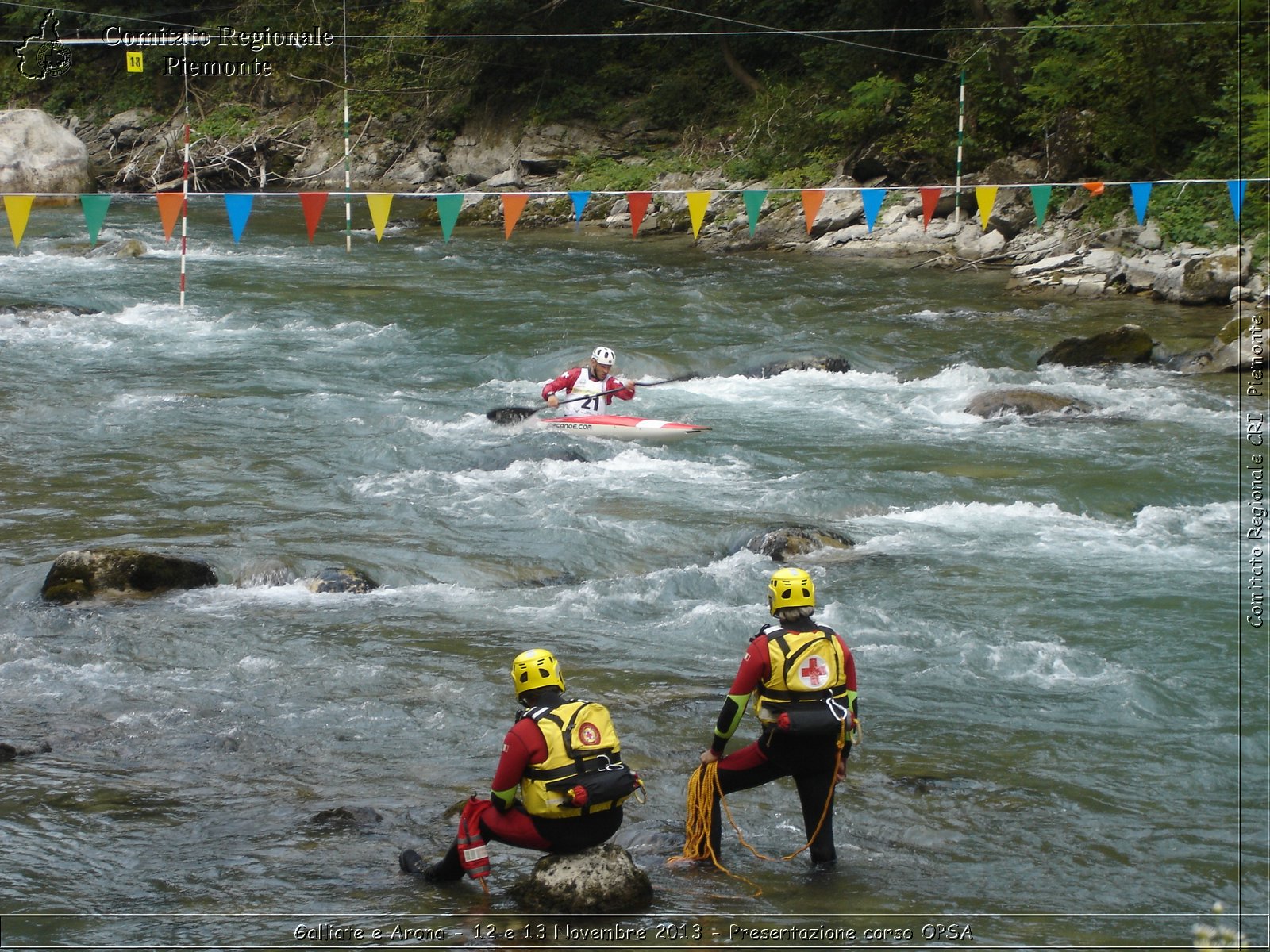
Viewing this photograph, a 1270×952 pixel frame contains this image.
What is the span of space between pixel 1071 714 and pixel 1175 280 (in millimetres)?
12046

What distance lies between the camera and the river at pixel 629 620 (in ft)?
16.0

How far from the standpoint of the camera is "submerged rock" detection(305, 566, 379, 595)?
8555 mm

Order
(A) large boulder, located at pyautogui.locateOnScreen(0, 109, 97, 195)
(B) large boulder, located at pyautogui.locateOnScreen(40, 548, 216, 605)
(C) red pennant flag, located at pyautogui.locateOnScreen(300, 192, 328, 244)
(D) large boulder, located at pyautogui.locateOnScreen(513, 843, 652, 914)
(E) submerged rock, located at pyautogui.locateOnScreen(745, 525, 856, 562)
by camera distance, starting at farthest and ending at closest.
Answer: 1. (A) large boulder, located at pyautogui.locateOnScreen(0, 109, 97, 195)
2. (C) red pennant flag, located at pyautogui.locateOnScreen(300, 192, 328, 244)
3. (E) submerged rock, located at pyautogui.locateOnScreen(745, 525, 856, 562)
4. (B) large boulder, located at pyautogui.locateOnScreen(40, 548, 216, 605)
5. (D) large boulder, located at pyautogui.locateOnScreen(513, 843, 652, 914)

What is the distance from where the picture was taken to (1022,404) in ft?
41.9

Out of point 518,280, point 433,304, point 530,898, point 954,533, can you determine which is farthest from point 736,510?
point 518,280

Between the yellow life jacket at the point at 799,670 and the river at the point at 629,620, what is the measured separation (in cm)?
69

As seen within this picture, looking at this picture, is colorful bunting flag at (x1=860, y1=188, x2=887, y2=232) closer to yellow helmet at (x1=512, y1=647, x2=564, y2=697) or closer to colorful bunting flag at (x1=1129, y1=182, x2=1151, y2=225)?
colorful bunting flag at (x1=1129, y1=182, x2=1151, y2=225)

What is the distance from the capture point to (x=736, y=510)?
10.1 metres

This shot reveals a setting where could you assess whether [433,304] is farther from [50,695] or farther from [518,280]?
[50,695]

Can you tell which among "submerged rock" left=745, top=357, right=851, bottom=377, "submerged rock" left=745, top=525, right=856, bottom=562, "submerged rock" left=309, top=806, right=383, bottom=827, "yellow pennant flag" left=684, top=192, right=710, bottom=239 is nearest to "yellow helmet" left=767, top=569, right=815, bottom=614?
"submerged rock" left=309, top=806, right=383, bottom=827

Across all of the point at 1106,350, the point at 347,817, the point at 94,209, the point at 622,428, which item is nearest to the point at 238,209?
the point at 94,209

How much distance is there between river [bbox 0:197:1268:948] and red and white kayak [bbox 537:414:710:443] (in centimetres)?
29

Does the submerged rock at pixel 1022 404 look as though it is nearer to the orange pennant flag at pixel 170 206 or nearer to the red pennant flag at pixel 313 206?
the red pennant flag at pixel 313 206

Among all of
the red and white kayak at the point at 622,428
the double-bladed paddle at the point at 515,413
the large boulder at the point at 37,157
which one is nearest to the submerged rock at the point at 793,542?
the red and white kayak at the point at 622,428
